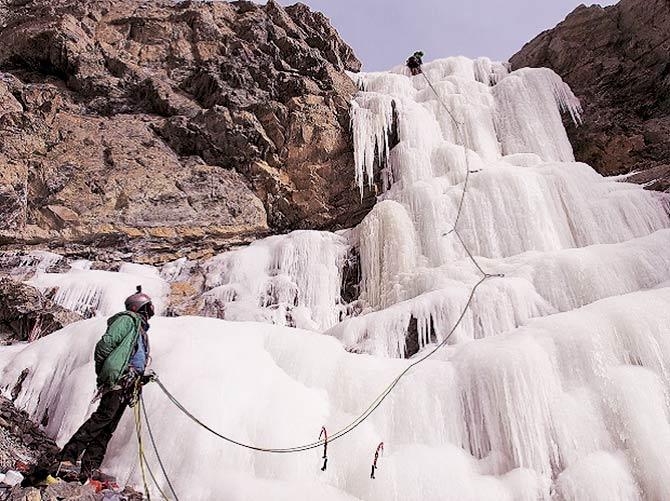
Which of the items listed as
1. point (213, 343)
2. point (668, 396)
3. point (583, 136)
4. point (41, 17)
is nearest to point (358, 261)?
point (213, 343)

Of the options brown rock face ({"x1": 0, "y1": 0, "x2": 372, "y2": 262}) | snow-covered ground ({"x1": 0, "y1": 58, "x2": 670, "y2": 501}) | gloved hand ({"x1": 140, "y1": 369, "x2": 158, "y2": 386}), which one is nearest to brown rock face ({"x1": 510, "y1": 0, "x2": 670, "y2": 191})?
snow-covered ground ({"x1": 0, "y1": 58, "x2": 670, "y2": 501})

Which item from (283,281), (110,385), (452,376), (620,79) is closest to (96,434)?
(110,385)

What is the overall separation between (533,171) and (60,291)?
1018 centimetres

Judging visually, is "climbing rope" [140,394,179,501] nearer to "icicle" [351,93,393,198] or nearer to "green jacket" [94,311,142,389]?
"green jacket" [94,311,142,389]

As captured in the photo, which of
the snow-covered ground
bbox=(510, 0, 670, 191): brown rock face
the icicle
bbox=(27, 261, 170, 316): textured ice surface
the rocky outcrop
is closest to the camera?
the snow-covered ground

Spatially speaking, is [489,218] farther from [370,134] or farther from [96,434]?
[96,434]

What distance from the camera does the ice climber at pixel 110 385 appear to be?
3766 millimetres

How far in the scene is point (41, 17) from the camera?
14.3m

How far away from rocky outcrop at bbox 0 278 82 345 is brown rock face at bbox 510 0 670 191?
14.0 metres

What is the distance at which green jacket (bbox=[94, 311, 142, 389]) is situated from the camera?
3762 millimetres

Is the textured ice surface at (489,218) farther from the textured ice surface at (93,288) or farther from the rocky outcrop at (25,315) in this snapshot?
the rocky outcrop at (25,315)

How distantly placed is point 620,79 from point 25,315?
16.5 m

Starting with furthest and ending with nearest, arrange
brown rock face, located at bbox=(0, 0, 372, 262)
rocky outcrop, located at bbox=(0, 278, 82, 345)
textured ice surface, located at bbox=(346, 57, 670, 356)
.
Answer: brown rock face, located at bbox=(0, 0, 372, 262) → rocky outcrop, located at bbox=(0, 278, 82, 345) → textured ice surface, located at bbox=(346, 57, 670, 356)

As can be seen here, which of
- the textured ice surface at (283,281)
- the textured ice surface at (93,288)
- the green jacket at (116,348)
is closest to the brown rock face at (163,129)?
the textured ice surface at (93,288)
